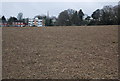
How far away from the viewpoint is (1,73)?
441 cm

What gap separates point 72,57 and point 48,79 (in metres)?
2.07

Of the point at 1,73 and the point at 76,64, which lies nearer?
the point at 1,73

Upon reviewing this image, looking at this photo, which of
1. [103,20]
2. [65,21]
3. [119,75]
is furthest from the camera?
[65,21]

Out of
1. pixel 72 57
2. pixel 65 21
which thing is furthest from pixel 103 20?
pixel 72 57

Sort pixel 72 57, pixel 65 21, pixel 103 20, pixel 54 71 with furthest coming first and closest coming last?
1. pixel 65 21
2. pixel 103 20
3. pixel 72 57
4. pixel 54 71

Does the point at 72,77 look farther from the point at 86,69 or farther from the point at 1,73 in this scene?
the point at 1,73

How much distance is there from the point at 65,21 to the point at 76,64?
53978mm

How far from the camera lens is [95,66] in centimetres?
485

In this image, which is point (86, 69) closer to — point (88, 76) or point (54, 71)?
point (88, 76)

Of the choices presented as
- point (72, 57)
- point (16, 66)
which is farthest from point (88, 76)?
point (16, 66)

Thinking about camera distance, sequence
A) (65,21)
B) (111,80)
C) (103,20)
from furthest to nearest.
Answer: (65,21)
(103,20)
(111,80)

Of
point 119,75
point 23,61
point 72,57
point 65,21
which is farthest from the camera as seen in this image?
point 65,21

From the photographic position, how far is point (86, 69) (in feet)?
15.1

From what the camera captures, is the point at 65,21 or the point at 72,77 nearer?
the point at 72,77
